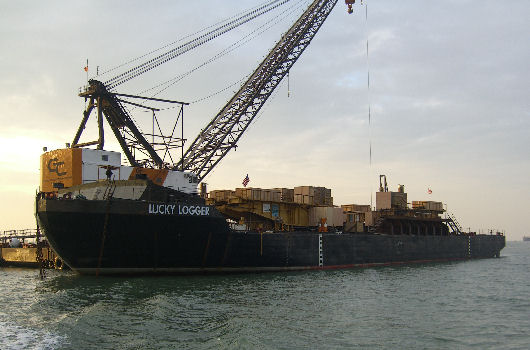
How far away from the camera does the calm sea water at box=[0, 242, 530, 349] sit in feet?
52.5

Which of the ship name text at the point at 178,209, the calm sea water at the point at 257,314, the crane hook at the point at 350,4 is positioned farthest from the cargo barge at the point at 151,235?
the crane hook at the point at 350,4

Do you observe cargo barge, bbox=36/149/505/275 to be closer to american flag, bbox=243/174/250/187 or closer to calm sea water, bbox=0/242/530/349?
calm sea water, bbox=0/242/530/349

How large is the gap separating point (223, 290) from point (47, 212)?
11433mm

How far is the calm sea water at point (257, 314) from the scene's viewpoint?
1600 centimetres

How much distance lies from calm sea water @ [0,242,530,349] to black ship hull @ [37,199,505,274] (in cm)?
108

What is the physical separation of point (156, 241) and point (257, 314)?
11.4 metres

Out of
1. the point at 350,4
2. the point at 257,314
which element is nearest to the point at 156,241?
the point at 257,314

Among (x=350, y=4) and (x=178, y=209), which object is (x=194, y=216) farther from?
(x=350, y=4)

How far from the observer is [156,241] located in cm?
2922

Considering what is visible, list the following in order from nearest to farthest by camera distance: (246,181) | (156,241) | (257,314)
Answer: (257,314), (156,241), (246,181)

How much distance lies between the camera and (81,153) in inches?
1335

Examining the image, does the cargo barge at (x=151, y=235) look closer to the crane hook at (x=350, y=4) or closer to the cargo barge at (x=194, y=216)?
the cargo barge at (x=194, y=216)

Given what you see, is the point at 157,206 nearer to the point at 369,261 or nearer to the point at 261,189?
the point at 261,189

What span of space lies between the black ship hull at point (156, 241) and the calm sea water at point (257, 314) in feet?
3.53
